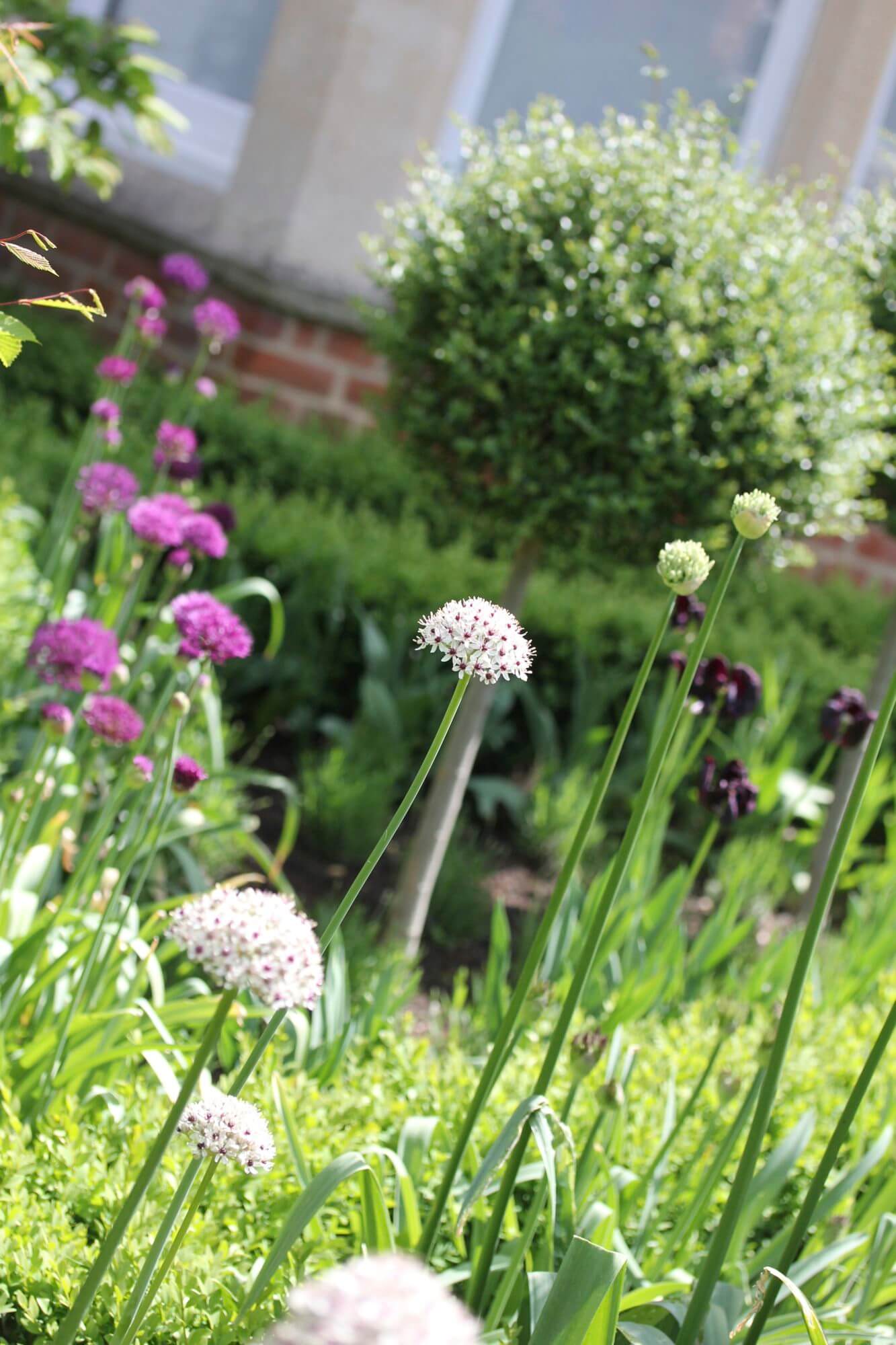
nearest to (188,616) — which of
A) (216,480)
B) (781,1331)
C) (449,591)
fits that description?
(781,1331)

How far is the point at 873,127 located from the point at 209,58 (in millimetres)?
3156

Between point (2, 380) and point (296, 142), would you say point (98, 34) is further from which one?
point (296, 142)

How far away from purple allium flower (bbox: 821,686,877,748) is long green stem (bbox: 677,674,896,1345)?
Answer: 1165 millimetres

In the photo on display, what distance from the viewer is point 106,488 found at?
238cm

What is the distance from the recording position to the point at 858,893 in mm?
4152

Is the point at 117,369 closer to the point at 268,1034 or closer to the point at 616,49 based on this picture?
the point at 268,1034

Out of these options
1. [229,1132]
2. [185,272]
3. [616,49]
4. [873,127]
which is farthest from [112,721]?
[873,127]

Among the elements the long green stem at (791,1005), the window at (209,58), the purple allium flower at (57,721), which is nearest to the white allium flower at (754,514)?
the long green stem at (791,1005)

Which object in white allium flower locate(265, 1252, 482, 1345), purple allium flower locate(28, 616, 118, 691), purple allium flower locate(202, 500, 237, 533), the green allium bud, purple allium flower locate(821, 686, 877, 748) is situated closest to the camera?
white allium flower locate(265, 1252, 482, 1345)

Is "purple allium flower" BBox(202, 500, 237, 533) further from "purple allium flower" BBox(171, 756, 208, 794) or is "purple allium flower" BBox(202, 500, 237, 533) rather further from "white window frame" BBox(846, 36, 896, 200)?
"white window frame" BBox(846, 36, 896, 200)

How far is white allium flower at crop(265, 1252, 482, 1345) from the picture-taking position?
1.68ft

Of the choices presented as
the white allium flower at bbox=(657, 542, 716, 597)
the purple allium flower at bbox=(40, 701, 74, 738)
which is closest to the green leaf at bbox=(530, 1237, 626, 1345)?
the white allium flower at bbox=(657, 542, 716, 597)

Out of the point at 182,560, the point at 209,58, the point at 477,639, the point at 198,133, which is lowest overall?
the point at 182,560

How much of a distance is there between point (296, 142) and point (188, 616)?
4324 mm
